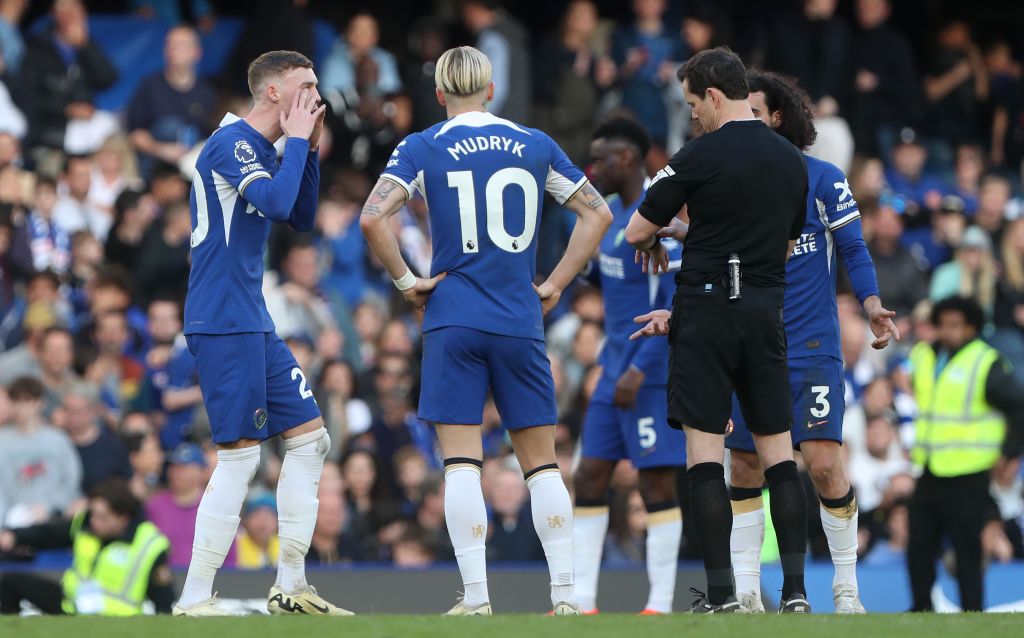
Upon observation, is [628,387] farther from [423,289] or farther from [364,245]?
[364,245]

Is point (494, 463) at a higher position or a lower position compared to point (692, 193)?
lower

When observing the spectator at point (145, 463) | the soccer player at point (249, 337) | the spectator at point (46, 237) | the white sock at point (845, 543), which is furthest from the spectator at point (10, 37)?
the white sock at point (845, 543)

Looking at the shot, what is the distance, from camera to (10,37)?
51.7 feet

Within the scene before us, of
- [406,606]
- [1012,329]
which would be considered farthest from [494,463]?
[1012,329]

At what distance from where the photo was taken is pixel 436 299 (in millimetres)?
7562

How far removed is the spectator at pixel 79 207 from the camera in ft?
48.6

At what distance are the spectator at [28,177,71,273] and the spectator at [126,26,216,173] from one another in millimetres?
1306

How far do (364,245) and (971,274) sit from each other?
5.91 meters

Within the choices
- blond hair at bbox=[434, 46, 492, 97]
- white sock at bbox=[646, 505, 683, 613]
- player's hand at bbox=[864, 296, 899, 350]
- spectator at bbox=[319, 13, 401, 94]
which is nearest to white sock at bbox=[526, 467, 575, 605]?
player's hand at bbox=[864, 296, 899, 350]

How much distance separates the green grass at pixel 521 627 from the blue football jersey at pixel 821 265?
62.3 inches

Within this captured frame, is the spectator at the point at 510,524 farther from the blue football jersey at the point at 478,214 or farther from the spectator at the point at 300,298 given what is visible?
the blue football jersey at the point at 478,214

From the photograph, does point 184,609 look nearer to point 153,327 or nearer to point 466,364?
point 466,364

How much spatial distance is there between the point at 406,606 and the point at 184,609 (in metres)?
3.87

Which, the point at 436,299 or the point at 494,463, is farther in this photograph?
the point at 494,463
